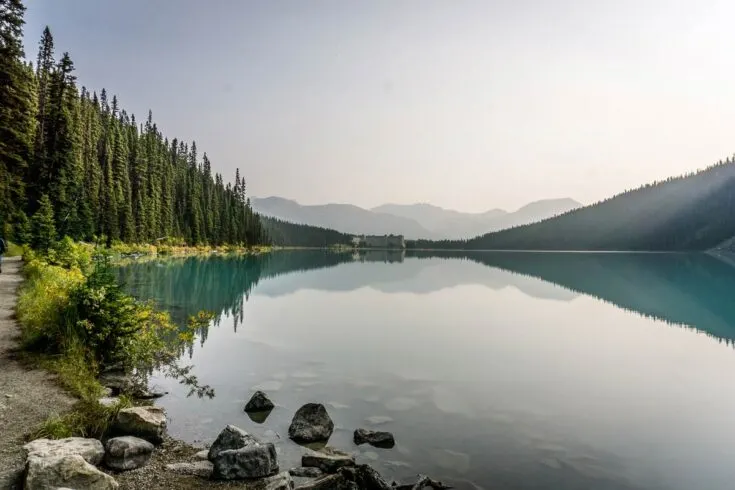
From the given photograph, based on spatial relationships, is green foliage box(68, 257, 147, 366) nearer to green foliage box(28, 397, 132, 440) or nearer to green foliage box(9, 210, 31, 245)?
green foliage box(28, 397, 132, 440)

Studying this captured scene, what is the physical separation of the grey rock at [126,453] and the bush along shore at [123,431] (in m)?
0.02

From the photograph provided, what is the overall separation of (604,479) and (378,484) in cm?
490

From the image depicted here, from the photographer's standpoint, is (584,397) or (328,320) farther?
(328,320)

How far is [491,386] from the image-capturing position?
1578 cm

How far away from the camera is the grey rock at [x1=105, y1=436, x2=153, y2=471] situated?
8109 millimetres

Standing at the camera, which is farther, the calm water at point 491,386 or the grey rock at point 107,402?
the calm water at point 491,386

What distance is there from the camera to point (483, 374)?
1736 cm

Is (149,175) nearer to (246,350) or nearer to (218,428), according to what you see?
(246,350)

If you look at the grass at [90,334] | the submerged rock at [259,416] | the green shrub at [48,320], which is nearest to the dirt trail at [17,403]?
the grass at [90,334]

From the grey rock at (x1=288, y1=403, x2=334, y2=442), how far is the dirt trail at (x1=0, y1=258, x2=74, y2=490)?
4.97m

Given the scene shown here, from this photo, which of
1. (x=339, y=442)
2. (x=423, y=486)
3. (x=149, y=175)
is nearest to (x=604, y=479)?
(x=423, y=486)

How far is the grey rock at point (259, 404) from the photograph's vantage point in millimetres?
12680

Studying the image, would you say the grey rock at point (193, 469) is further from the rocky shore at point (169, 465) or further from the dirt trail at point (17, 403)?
the dirt trail at point (17, 403)

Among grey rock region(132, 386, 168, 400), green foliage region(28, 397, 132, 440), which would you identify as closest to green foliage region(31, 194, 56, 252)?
grey rock region(132, 386, 168, 400)
